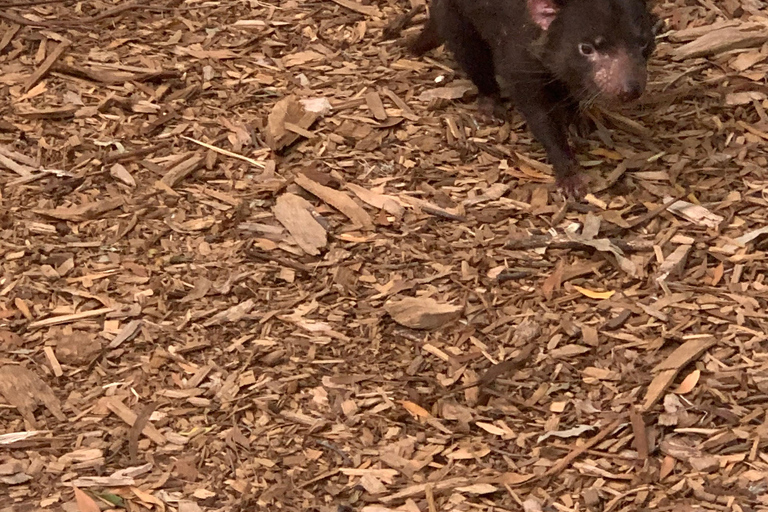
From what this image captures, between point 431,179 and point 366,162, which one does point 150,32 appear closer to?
point 366,162

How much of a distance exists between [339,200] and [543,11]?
1043mm

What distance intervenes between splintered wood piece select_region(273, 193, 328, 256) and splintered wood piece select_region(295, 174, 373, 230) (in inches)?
2.7

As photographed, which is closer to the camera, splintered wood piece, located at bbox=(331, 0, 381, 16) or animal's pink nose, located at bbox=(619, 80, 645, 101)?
animal's pink nose, located at bbox=(619, 80, 645, 101)

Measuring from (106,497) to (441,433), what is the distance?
3.31 feet

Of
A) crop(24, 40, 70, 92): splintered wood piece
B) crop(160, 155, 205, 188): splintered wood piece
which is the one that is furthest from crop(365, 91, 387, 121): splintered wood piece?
crop(24, 40, 70, 92): splintered wood piece

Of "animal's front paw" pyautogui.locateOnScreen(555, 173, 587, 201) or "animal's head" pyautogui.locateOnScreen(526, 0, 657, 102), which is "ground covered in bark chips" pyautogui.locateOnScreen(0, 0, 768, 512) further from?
"animal's head" pyautogui.locateOnScreen(526, 0, 657, 102)

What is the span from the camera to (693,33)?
4047 millimetres

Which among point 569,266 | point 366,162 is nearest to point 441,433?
point 569,266

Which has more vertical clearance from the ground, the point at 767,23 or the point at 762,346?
the point at 767,23

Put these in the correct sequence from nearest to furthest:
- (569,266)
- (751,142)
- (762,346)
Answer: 1. (762,346)
2. (569,266)
3. (751,142)

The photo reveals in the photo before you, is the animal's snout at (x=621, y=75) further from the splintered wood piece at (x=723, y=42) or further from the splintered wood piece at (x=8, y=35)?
the splintered wood piece at (x=8, y=35)

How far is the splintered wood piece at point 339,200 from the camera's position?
11.1 ft

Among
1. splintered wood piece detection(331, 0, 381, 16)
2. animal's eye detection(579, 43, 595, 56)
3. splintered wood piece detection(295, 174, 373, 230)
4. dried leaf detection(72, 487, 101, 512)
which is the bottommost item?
dried leaf detection(72, 487, 101, 512)

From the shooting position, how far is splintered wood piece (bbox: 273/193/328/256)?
3.29 meters
